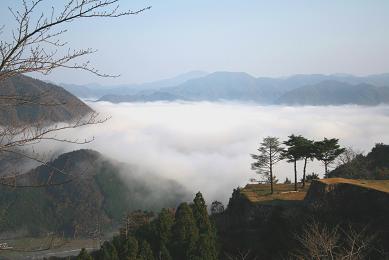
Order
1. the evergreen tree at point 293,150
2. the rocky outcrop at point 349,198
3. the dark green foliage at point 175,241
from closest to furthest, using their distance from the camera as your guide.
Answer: the rocky outcrop at point 349,198 → the dark green foliage at point 175,241 → the evergreen tree at point 293,150

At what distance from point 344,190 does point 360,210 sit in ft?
6.58

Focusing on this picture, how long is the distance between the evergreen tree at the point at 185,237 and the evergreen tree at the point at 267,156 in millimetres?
8153

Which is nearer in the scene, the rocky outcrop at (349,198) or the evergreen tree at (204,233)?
the rocky outcrop at (349,198)

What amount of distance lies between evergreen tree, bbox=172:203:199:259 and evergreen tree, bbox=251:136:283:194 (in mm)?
8153

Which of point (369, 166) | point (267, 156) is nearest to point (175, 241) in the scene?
point (267, 156)

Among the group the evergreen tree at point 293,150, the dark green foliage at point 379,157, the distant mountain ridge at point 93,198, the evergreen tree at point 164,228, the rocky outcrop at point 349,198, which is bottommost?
the distant mountain ridge at point 93,198

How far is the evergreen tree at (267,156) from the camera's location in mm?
33500

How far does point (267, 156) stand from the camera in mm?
34312

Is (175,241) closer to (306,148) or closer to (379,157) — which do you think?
(306,148)

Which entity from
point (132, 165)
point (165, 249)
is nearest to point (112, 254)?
point (165, 249)

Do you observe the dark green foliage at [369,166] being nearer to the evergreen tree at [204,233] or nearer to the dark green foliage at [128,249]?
the evergreen tree at [204,233]

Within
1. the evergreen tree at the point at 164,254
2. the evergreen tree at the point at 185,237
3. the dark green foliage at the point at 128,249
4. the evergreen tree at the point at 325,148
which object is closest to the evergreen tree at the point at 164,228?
the evergreen tree at the point at 185,237

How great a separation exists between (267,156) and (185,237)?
10329mm

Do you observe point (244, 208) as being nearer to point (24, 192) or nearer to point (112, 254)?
point (112, 254)
